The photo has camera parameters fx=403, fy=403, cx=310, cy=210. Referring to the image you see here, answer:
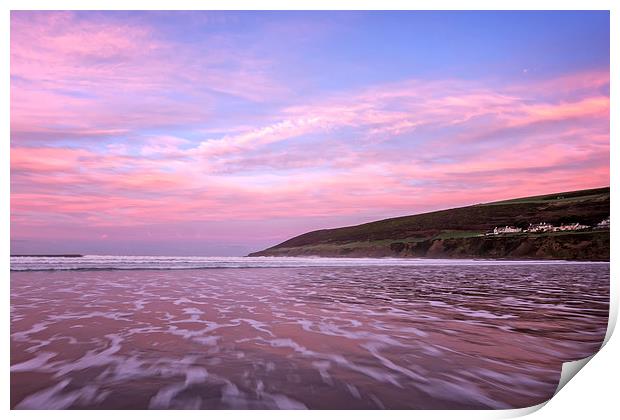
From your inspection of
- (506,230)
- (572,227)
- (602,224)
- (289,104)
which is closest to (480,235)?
(506,230)

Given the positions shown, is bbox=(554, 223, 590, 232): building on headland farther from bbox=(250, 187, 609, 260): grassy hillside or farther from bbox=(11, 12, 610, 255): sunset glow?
bbox=(11, 12, 610, 255): sunset glow

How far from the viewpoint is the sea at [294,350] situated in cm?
359

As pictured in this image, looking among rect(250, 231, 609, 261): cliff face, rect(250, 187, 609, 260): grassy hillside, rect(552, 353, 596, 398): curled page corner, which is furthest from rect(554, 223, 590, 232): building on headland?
rect(552, 353, 596, 398): curled page corner

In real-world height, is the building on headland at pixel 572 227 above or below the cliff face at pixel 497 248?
above

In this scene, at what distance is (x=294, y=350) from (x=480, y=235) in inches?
1753

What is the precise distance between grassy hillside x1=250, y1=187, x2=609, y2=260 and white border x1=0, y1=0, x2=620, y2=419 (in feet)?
86.1

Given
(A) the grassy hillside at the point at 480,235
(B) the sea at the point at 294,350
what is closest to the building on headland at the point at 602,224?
(A) the grassy hillside at the point at 480,235

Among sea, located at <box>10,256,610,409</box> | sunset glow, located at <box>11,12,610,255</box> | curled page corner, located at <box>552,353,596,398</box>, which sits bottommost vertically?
curled page corner, located at <box>552,353,596,398</box>

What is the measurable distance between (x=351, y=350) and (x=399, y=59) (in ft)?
29.4

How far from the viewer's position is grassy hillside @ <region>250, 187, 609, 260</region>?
3506cm

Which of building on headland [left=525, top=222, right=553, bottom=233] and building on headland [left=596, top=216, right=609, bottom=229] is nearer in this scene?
building on headland [left=596, top=216, right=609, bottom=229]
